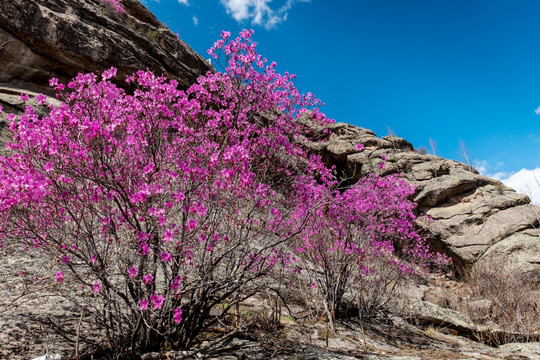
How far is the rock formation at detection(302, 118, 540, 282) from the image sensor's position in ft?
48.4

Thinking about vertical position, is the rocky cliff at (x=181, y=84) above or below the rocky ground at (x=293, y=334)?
above

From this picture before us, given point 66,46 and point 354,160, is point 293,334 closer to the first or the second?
point 66,46

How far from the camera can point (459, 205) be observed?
17.9 m

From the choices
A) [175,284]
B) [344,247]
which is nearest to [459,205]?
[344,247]

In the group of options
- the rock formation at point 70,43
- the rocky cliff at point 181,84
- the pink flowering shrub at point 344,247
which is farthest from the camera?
the rocky cliff at point 181,84

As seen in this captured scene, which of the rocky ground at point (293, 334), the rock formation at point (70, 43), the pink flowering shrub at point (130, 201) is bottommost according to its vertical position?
the rocky ground at point (293, 334)

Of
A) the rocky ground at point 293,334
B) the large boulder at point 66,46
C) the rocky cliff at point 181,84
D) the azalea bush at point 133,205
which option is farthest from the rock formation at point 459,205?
the large boulder at point 66,46

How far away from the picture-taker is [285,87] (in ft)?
21.2

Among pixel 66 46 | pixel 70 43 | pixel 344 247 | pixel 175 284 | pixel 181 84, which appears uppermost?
pixel 181 84

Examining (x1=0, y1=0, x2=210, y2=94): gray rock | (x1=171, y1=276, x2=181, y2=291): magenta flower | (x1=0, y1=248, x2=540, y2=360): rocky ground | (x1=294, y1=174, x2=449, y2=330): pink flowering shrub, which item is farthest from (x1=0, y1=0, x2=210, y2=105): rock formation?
(x1=171, y1=276, x2=181, y2=291): magenta flower

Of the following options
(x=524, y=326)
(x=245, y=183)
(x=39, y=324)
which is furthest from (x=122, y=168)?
(x=524, y=326)

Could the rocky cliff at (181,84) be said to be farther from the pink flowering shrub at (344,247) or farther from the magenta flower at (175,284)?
the magenta flower at (175,284)

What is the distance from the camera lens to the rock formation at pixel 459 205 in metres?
14.8

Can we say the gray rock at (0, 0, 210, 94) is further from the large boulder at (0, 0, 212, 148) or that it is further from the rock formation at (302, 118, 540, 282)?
the rock formation at (302, 118, 540, 282)
